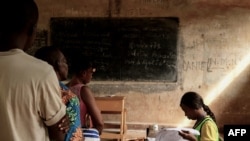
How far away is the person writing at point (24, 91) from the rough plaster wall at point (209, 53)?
4.63m

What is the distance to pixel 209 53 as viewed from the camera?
5691 millimetres

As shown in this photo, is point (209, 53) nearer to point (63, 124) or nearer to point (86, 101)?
point (86, 101)

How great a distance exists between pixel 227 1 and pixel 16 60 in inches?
194

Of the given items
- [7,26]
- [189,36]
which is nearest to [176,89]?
[189,36]

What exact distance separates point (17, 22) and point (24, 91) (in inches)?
8.0

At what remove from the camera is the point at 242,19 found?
564cm

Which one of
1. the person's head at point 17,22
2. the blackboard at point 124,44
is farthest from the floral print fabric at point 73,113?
the blackboard at point 124,44

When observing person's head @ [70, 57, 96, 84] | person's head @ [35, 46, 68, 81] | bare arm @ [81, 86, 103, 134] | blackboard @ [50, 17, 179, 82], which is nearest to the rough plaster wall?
blackboard @ [50, 17, 179, 82]

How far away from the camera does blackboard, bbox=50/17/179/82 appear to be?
5.70 m

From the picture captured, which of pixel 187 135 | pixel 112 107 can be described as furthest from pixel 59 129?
pixel 112 107

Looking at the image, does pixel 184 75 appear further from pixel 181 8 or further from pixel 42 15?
pixel 42 15

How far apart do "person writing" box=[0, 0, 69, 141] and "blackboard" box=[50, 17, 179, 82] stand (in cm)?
456

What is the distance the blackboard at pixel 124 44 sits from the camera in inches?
225

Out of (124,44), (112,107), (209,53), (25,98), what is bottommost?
(112,107)
